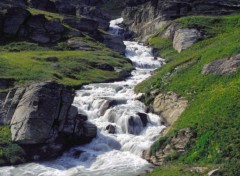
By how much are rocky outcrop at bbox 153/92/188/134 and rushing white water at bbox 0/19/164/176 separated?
3.78 ft

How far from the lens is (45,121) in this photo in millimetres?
45969

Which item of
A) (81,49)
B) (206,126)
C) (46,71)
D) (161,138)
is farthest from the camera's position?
(81,49)

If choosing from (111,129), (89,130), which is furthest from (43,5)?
(89,130)

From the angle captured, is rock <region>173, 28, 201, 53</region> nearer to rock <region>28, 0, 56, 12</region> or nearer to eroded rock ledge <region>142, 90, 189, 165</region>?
eroded rock ledge <region>142, 90, 189, 165</region>

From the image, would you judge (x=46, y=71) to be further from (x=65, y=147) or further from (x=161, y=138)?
(x=161, y=138)

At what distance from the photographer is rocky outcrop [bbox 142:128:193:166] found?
39553mm

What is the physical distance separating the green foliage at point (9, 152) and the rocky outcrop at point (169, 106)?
55.5ft

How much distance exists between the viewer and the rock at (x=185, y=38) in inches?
3784

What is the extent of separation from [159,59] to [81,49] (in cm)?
1937

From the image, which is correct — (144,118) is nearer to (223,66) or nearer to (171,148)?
(171,148)

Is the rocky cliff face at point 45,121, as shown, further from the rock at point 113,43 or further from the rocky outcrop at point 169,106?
the rock at point 113,43

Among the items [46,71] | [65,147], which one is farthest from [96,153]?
[46,71]

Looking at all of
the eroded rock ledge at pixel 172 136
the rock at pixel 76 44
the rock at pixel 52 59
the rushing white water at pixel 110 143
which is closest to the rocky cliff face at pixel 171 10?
the rock at pixel 76 44

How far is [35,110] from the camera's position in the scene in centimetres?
4609
